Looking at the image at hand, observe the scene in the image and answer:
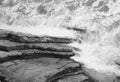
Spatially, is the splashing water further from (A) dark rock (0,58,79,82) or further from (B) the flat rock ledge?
(A) dark rock (0,58,79,82)

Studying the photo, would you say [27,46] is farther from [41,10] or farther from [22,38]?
[41,10]

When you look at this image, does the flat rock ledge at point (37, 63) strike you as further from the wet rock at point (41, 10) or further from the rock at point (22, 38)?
the wet rock at point (41, 10)

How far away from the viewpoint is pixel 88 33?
8453 mm

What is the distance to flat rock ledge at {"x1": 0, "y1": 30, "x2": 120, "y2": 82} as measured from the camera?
5.44 m

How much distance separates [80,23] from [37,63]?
3.64 meters

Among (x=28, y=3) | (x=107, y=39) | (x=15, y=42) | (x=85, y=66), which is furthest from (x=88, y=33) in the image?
(x=28, y=3)

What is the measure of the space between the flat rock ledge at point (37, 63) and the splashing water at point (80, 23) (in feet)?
1.97

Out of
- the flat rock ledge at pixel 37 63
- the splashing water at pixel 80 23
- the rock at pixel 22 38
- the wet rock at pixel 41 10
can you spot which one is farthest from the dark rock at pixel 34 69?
the wet rock at pixel 41 10

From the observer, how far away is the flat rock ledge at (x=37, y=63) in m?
5.44

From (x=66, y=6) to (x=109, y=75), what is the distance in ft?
16.6

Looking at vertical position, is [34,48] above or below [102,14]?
below

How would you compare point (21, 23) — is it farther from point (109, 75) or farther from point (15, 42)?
point (109, 75)

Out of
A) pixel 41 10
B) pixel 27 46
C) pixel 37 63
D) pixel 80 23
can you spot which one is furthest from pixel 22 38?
pixel 41 10

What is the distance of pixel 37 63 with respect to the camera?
19.7ft
